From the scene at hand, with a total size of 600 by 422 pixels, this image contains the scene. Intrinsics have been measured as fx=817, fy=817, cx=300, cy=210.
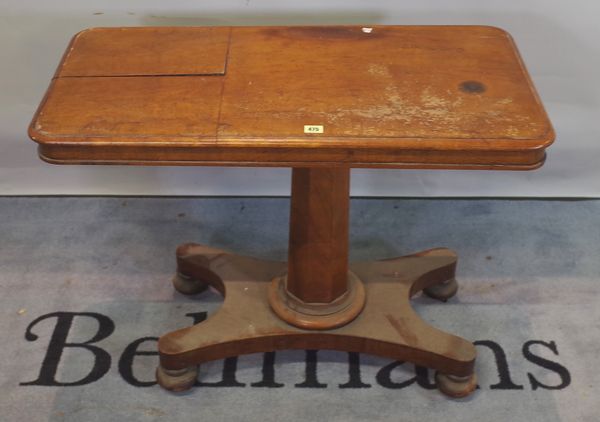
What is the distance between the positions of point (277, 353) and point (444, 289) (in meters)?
0.47

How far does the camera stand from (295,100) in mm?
1472

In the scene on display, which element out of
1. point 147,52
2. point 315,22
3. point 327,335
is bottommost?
point 327,335

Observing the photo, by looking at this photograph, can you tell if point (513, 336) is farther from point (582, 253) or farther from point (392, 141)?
point (392, 141)

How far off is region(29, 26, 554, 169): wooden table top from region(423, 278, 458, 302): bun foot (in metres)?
0.68

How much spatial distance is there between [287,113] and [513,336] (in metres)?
0.92

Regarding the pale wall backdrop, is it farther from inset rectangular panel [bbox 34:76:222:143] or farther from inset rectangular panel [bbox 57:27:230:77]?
inset rectangular panel [bbox 34:76:222:143]

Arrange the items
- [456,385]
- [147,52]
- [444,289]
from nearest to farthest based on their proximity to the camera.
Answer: [147,52]
[456,385]
[444,289]

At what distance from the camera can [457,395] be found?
6.03 ft

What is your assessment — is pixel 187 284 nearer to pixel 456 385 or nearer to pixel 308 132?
pixel 456 385

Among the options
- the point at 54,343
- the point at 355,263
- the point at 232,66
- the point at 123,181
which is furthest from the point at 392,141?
the point at 123,181

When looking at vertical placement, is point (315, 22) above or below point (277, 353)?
above

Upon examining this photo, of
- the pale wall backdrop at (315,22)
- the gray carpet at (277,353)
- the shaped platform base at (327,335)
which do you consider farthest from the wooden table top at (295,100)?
the gray carpet at (277,353)

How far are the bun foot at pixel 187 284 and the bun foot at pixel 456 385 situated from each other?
→ 0.66 m

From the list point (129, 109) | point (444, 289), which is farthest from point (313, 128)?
point (444, 289)
